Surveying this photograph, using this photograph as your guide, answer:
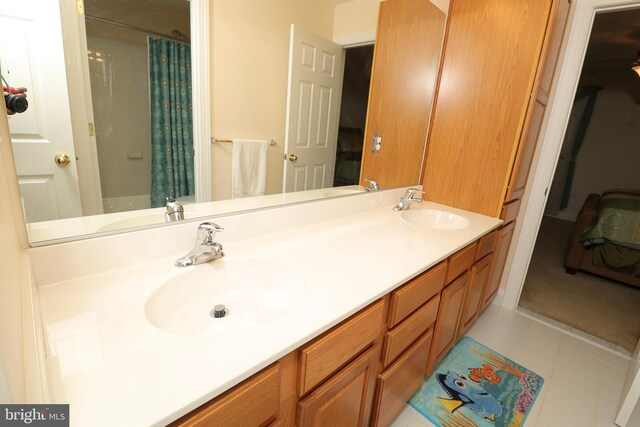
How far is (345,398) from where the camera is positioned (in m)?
0.93

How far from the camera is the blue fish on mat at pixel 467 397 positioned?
58.9 inches

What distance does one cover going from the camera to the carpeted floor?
219 cm

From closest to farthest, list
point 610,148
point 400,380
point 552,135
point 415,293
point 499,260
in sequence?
point 415,293 → point 400,380 → point 552,135 → point 499,260 → point 610,148

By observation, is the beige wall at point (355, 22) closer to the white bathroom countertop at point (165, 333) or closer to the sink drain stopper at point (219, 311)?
the white bathroom countertop at point (165, 333)

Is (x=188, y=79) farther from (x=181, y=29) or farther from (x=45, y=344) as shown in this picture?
(x=45, y=344)

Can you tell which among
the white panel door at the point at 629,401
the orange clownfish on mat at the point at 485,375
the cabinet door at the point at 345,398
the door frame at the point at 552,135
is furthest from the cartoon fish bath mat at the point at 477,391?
the door frame at the point at 552,135

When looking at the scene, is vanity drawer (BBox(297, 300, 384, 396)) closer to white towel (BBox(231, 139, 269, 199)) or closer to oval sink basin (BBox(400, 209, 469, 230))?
white towel (BBox(231, 139, 269, 199))

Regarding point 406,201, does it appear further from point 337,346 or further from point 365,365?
point 337,346

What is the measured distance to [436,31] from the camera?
197cm

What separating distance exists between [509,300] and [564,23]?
6.28 feet

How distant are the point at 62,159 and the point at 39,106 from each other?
13 cm

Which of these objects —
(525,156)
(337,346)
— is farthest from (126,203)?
(525,156)

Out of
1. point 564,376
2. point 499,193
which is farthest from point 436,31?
point 564,376

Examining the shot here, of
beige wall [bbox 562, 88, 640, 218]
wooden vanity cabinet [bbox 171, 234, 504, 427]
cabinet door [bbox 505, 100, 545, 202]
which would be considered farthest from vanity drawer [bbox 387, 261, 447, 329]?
beige wall [bbox 562, 88, 640, 218]
